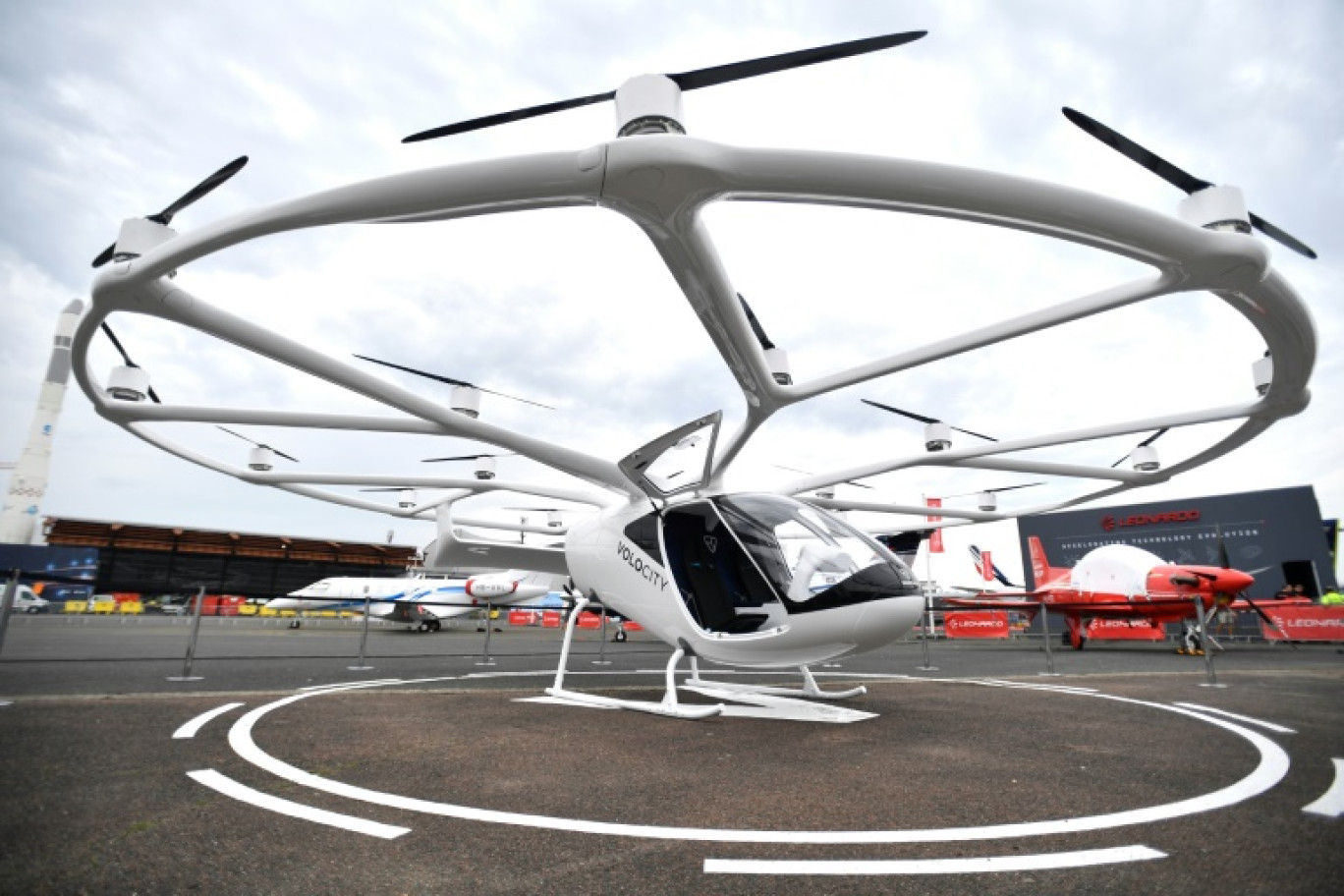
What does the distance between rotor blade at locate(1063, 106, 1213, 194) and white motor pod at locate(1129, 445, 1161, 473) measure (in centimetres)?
988

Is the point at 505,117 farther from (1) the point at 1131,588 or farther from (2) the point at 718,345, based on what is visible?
(1) the point at 1131,588

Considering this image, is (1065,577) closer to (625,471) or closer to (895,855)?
(625,471)

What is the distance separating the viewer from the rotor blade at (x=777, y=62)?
3.70 meters

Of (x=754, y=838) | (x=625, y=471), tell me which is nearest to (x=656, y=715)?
A: (x=625, y=471)

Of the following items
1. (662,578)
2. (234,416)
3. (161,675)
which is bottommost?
(161,675)

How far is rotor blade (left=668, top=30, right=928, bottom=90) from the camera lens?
3.70 metres

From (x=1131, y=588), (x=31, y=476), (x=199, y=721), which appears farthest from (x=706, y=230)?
(x=31, y=476)

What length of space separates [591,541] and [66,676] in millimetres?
7444

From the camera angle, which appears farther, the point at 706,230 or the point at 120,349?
the point at 120,349

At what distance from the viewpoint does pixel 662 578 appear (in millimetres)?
7523

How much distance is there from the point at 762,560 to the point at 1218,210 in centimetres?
452

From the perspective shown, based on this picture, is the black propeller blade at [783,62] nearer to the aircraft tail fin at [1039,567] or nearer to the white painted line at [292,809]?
the white painted line at [292,809]

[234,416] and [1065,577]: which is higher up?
[234,416]

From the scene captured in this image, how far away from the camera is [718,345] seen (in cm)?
671
